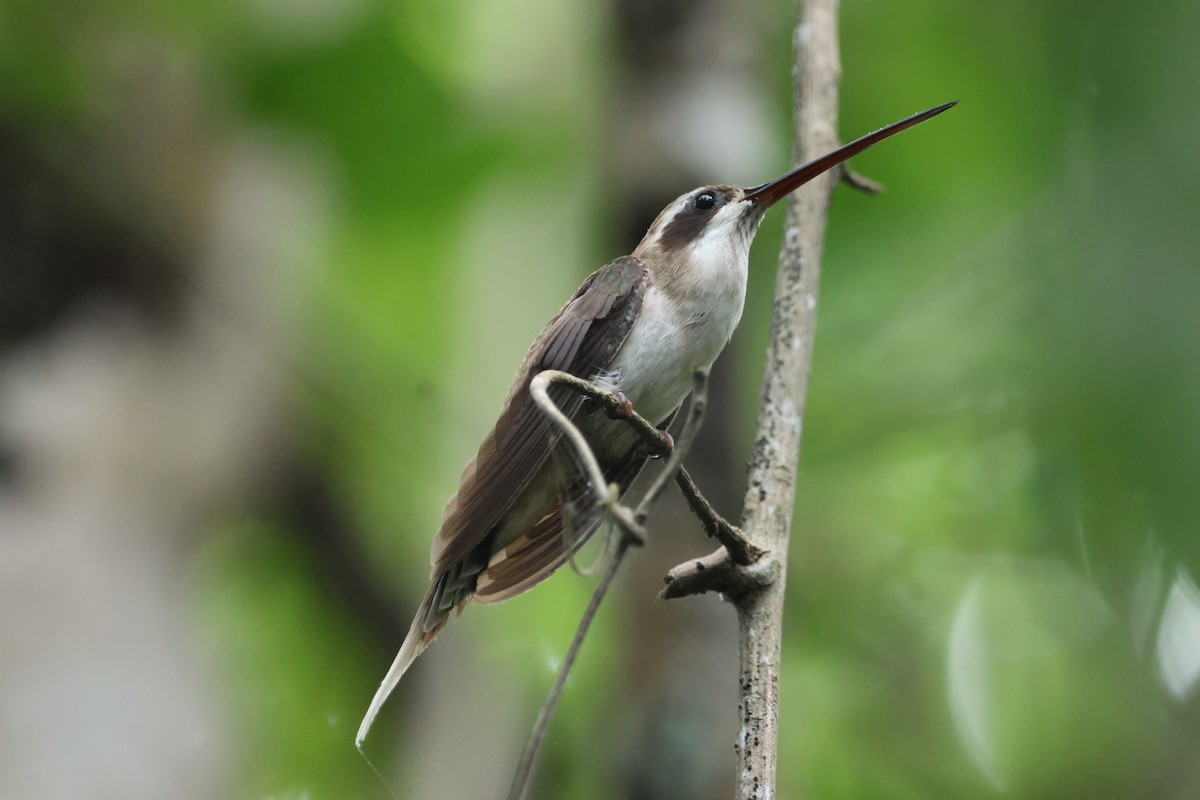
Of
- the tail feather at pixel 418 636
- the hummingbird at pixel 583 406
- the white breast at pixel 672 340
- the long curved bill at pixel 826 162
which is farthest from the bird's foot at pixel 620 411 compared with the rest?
the long curved bill at pixel 826 162

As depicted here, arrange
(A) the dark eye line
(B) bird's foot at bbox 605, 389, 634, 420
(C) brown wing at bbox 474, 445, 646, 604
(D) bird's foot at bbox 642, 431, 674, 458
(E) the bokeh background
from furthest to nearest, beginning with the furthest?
(E) the bokeh background
(A) the dark eye line
(C) brown wing at bbox 474, 445, 646, 604
(D) bird's foot at bbox 642, 431, 674, 458
(B) bird's foot at bbox 605, 389, 634, 420

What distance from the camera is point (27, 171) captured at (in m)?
5.38

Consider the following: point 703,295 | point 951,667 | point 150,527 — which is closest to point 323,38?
point 150,527

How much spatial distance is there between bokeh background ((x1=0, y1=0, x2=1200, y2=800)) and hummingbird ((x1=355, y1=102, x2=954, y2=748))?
151 centimetres

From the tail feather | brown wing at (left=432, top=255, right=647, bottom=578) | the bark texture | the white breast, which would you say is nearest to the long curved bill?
the bark texture

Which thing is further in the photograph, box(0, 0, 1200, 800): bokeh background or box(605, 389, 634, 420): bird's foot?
box(0, 0, 1200, 800): bokeh background

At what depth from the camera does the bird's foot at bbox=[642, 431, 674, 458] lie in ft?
9.70

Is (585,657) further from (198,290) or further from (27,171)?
(27,171)

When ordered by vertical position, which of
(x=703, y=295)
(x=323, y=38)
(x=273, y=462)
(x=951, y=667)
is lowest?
(x=951, y=667)

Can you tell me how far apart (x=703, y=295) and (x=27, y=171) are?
3.59m

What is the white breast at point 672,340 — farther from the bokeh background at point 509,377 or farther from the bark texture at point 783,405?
the bokeh background at point 509,377

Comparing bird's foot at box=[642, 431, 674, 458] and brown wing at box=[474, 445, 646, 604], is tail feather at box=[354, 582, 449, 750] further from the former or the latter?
bird's foot at box=[642, 431, 674, 458]

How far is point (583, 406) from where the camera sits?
327 cm

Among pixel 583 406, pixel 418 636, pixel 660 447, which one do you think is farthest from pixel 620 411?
pixel 418 636
